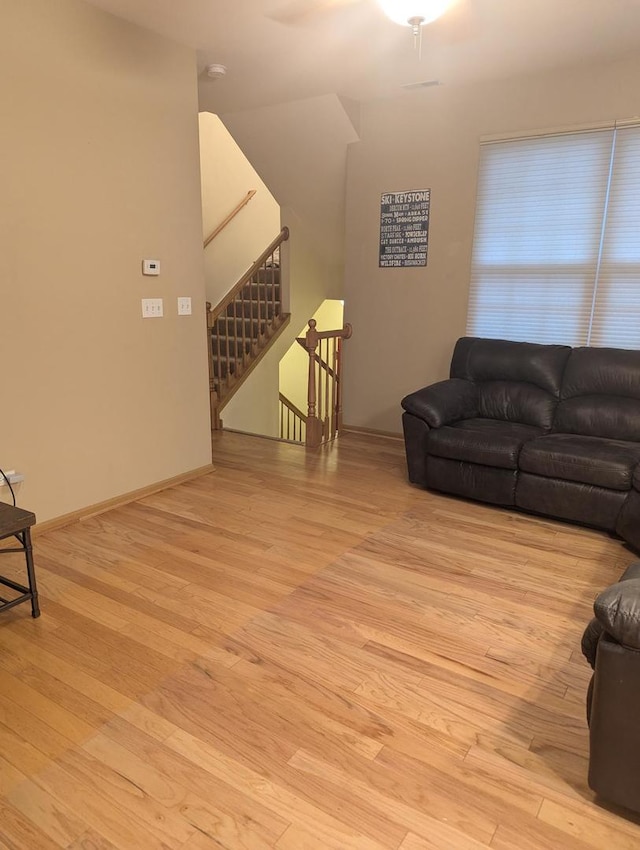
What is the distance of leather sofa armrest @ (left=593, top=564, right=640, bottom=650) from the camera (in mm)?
1325

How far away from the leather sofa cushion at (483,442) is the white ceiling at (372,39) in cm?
219

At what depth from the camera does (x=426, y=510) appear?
345cm

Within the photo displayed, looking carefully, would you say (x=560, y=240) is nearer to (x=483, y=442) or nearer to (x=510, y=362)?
(x=510, y=362)

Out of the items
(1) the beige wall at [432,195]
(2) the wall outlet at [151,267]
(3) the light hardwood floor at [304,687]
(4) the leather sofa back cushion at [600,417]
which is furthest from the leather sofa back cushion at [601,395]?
(2) the wall outlet at [151,267]

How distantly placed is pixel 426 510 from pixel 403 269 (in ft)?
6.99

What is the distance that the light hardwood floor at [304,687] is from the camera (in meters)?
A: 1.47

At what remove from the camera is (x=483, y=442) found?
3.39 meters

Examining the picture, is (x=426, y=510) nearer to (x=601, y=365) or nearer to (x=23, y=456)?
(x=601, y=365)

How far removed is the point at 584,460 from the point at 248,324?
4.03 meters

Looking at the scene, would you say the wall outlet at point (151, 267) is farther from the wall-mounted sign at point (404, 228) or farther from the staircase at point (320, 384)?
the wall-mounted sign at point (404, 228)

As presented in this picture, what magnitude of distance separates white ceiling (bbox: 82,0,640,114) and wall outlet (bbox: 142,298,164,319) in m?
1.46

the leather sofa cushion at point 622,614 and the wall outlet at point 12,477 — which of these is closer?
the leather sofa cushion at point 622,614

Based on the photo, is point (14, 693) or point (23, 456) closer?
point (14, 693)

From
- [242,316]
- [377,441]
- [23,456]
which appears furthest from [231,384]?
[23,456]
